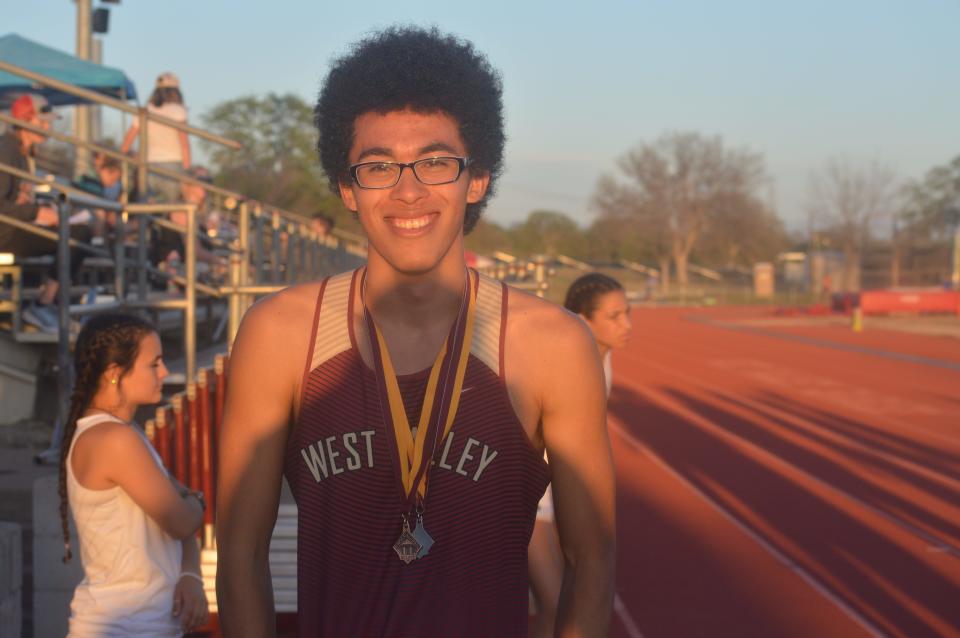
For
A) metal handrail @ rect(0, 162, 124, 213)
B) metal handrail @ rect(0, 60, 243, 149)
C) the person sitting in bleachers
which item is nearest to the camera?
metal handrail @ rect(0, 162, 124, 213)

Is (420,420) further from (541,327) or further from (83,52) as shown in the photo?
(83,52)

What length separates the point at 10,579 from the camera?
445cm

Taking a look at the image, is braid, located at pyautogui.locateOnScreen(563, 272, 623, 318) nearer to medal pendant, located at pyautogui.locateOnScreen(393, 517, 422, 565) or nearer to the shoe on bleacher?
medal pendant, located at pyautogui.locateOnScreen(393, 517, 422, 565)

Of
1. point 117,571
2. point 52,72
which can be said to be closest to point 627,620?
point 117,571

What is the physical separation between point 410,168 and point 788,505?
8.05 m

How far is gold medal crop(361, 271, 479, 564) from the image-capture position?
199 cm

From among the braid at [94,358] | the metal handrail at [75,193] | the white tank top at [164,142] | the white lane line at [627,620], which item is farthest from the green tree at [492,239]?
the braid at [94,358]

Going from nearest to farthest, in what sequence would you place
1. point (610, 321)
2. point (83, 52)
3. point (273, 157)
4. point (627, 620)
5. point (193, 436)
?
point (193, 436), point (610, 321), point (627, 620), point (83, 52), point (273, 157)

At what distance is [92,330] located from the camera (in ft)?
12.1

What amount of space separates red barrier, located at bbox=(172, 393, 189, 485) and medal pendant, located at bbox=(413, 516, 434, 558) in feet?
11.2

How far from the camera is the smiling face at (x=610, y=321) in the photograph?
5816 millimetres

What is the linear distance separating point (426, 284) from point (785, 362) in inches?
926

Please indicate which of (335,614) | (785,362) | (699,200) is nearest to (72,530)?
(335,614)

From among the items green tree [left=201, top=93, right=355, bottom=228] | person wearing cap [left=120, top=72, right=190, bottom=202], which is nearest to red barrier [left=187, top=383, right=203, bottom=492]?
person wearing cap [left=120, top=72, right=190, bottom=202]
